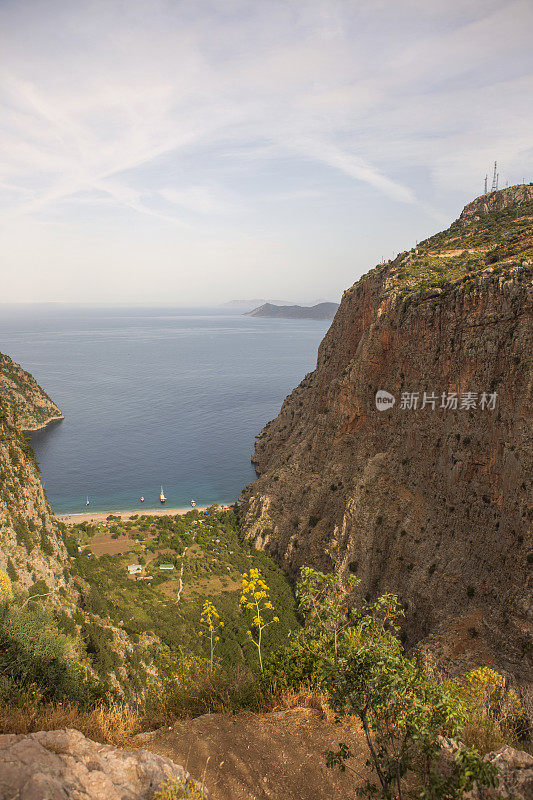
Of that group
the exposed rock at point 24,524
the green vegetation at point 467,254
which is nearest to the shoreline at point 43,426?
the exposed rock at point 24,524

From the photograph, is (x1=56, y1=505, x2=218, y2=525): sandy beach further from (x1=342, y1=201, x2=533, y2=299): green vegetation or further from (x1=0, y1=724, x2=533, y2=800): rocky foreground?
(x1=0, y1=724, x2=533, y2=800): rocky foreground

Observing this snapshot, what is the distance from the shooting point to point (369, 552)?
36562 mm

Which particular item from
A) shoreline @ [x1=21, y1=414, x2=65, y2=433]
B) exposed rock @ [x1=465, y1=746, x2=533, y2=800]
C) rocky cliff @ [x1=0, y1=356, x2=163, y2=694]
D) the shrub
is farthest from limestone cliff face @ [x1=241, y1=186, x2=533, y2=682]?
shoreline @ [x1=21, y1=414, x2=65, y2=433]

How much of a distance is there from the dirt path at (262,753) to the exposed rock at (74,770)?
1.21 metres

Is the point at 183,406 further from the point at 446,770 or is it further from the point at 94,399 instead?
the point at 446,770

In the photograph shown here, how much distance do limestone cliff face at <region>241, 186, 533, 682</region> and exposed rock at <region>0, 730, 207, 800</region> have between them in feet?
30.9

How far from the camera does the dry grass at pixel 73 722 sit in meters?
8.33

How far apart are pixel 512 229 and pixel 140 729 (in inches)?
2053

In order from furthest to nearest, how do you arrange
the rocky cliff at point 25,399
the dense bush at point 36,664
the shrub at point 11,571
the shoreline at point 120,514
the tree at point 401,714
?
the rocky cliff at point 25,399, the shoreline at point 120,514, the shrub at point 11,571, the dense bush at point 36,664, the tree at point 401,714

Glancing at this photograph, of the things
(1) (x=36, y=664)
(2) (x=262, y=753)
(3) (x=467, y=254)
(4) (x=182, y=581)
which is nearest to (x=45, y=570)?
(1) (x=36, y=664)

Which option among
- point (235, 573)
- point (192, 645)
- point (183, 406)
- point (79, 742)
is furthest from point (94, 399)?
point (79, 742)

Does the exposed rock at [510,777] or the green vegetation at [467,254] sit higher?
the green vegetation at [467,254]

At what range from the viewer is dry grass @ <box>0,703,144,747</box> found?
328 inches

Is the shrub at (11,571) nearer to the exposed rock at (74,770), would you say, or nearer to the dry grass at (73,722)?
the dry grass at (73,722)
